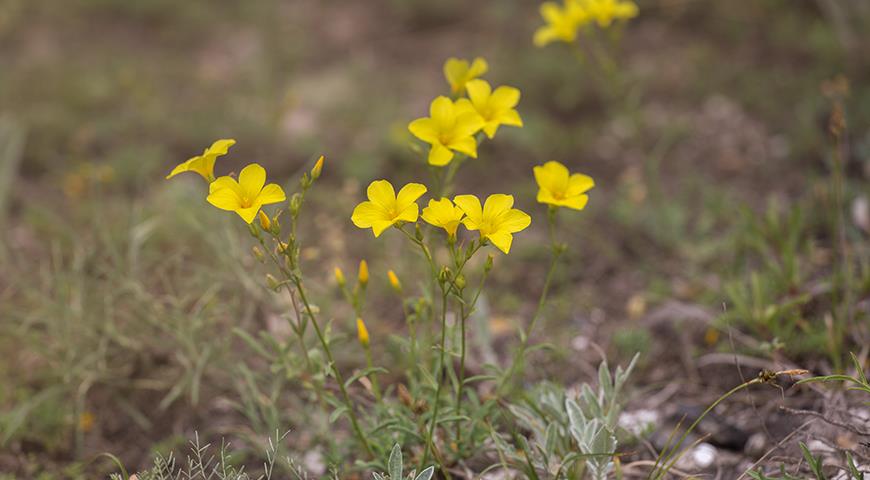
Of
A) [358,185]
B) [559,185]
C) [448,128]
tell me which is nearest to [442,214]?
[448,128]

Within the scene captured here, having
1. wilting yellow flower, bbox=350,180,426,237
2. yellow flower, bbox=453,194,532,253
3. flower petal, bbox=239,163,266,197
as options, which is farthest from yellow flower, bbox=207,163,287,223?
yellow flower, bbox=453,194,532,253

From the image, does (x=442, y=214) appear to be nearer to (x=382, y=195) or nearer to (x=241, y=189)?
(x=382, y=195)

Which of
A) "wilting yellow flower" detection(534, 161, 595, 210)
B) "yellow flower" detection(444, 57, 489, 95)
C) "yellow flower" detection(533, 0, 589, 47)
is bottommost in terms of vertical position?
"wilting yellow flower" detection(534, 161, 595, 210)

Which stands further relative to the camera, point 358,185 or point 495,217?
point 358,185

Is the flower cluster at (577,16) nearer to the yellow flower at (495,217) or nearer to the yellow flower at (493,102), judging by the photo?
the yellow flower at (493,102)

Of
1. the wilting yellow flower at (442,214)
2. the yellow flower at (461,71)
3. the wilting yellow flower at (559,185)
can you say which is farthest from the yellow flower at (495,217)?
the yellow flower at (461,71)

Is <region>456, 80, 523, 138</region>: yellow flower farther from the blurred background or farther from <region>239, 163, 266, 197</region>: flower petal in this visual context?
the blurred background
